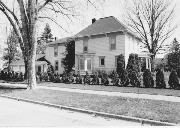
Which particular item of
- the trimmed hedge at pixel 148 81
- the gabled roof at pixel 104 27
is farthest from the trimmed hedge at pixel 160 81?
the gabled roof at pixel 104 27

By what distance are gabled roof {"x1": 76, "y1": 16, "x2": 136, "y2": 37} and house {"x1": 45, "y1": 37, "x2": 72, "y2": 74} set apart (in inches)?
255

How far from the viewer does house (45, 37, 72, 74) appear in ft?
136

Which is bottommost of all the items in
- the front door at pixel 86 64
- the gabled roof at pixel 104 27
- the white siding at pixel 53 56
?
the front door at pixel 86 64

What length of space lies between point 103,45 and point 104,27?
3.02m

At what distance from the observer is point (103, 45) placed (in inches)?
1302

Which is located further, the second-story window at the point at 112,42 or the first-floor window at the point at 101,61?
the first-floor window at the point at 101,61

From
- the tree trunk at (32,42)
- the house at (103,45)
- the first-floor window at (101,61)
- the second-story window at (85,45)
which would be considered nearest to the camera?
the tree trunk at (32,42)

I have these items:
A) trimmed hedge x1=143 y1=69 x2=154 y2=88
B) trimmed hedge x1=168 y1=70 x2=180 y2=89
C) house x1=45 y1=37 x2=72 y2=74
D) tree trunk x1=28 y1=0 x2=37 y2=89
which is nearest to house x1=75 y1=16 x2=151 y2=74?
house x1=45 y1=37 x2=72 y2=74

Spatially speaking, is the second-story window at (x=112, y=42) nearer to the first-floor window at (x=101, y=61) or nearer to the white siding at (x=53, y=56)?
the first-floor window at (x=101, y=61)

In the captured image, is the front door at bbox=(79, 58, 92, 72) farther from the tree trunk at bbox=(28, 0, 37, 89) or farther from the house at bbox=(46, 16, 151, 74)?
the tree trunk at bbox=(28, 0, 37, 89)

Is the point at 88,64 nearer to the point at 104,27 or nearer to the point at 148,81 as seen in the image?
the point at 104,27

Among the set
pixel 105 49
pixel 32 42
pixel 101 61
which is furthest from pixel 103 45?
pixel 32 42

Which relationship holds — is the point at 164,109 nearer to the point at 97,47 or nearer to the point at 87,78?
the point at 87,78

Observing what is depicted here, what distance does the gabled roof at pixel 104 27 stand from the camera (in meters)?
32.1
